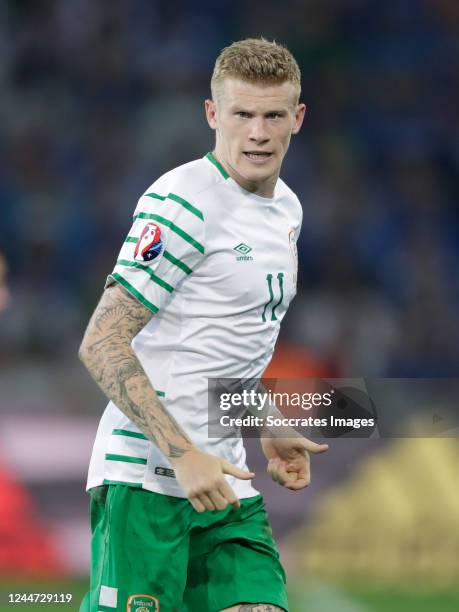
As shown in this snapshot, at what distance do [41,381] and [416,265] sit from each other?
3.44 metres

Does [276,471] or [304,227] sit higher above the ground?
[304,227]

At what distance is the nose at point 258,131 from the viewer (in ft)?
11.5

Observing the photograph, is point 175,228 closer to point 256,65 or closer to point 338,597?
point 256,65

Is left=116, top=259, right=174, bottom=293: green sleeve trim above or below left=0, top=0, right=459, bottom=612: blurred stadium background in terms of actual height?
below

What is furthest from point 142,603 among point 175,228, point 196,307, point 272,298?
point 175,228

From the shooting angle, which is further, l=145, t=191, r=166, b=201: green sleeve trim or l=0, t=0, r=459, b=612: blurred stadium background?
l=0, t=0, r=459, b=612: blurred stadium background

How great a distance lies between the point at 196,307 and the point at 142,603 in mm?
876

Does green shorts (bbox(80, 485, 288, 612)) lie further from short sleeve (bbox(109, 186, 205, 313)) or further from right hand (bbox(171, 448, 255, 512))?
short sleeve (bbox(109, 186, 205, 313))

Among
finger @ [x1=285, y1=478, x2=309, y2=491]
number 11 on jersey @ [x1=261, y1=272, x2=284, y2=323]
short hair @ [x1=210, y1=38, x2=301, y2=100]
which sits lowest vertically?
finger @ [x1=285, y1=478, x2=309, y2=491]

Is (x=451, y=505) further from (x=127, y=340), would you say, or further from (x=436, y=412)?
(x=127, y=340)

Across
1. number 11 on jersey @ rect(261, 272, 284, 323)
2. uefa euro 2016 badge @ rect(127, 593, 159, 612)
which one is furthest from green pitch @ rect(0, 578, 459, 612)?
number 11 on jersey @ rect(261, 272, 284, 323)

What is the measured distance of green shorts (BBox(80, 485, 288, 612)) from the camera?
3.45m

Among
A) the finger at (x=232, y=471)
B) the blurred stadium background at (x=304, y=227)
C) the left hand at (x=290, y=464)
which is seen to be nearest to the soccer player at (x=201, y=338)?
the left hand at (x=290, y=464)

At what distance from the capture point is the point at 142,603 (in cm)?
342
